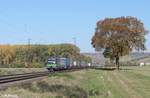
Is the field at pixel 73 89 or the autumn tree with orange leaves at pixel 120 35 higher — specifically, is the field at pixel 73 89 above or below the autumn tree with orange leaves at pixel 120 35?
below

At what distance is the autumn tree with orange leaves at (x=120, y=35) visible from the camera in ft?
377

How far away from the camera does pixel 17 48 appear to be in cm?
19812

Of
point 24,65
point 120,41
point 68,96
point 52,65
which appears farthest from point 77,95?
point 24,65

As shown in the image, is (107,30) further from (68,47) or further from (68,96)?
(68,96)

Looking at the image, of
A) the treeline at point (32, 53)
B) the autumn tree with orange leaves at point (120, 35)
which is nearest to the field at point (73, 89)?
the autumn tree with orange leaves at point (120, 35)

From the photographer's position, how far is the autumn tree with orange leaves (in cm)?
11500

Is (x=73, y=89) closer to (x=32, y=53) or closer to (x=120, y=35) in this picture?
(x=120, y=35)

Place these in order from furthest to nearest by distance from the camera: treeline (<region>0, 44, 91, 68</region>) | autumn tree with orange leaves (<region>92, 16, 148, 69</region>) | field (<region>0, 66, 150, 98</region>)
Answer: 1. treeline (<region>0, 44, 91, 68</region>)
2. autumn tree with orange leaves (<region>92, 16, 148, 69</region>)
3. field (<region>0, 66, 150, 98</region>)

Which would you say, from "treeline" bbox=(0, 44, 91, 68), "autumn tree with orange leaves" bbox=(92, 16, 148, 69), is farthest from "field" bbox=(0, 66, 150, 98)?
Answer: "treeline" bbox=(0, 44, 91, 68)

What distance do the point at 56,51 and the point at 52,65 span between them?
337ft

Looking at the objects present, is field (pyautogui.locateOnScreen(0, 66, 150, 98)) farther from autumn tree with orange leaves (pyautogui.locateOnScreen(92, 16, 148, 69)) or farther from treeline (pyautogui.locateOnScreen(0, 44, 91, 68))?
treeline (pyautogui.locateOnScreen(0, 44, 91, 68))

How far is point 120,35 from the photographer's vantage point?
11612 centimetres


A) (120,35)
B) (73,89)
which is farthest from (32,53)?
(73,89)

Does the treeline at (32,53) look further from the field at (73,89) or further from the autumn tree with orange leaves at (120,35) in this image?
the field at (73,89)
